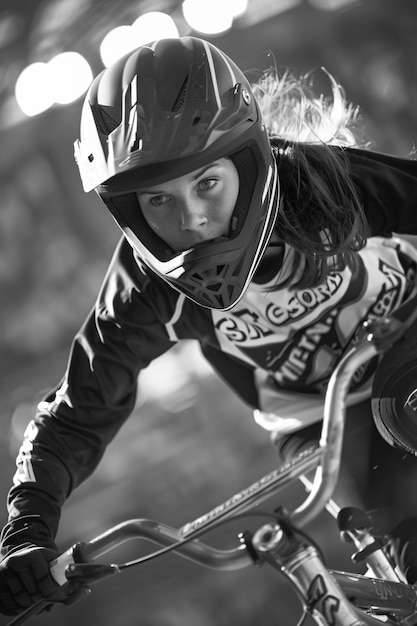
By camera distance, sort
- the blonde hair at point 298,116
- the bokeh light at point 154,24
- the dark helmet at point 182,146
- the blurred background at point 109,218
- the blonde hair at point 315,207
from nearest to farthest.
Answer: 1. the dark helmet at point 182,146
2. the blonde hair at point 315,207
3. the blonde hair at point 298,116
4. the blurred background at point 109,218
5. the bokeh light at point 154,24

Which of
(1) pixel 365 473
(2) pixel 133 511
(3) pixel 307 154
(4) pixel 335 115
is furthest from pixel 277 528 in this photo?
(2) pixel 133 511

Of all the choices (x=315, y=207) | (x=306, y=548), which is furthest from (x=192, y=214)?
(x=306, y=548)

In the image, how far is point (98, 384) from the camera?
171 cm

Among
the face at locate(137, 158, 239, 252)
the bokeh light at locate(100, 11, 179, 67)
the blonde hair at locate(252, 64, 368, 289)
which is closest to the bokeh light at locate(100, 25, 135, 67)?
the bokeh light at locate(100, 11, 179, 67)

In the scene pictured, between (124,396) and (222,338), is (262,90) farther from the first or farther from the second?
(124,396)

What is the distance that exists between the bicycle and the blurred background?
2.09m

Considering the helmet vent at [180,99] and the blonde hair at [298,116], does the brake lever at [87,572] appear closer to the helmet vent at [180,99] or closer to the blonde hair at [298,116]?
the helmet vent at [180,99]

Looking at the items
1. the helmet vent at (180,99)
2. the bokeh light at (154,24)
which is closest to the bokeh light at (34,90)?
the bokeh light at (154,24)

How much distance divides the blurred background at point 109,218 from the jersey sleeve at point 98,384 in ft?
6.22

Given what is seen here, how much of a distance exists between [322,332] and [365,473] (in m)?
0.29

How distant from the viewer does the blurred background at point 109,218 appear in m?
4.35

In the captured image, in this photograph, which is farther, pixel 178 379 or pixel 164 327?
pixel 178 379

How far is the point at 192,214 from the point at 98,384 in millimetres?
437

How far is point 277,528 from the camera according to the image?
1.21m
